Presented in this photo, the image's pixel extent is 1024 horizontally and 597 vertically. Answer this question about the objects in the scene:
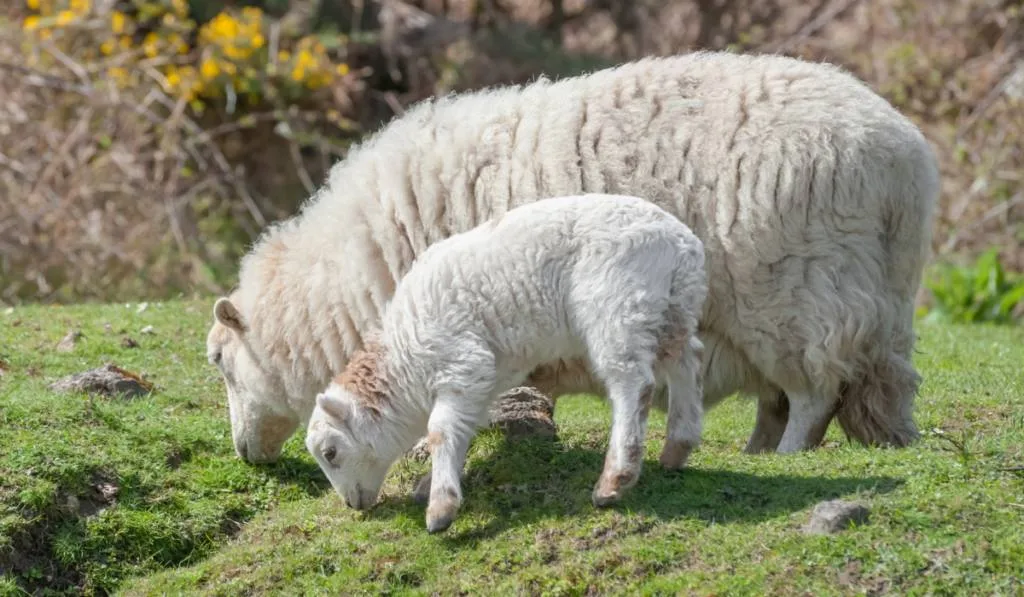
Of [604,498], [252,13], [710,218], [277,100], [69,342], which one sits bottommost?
[277,100]

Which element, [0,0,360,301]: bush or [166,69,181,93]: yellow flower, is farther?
[166,69,181,93]: yellow flower

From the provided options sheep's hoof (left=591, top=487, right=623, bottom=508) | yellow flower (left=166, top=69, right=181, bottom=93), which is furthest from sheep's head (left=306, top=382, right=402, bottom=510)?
yellow flower (left=166, top=69, right=181, bottom=93)

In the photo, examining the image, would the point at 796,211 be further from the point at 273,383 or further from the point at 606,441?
the point at 273,383

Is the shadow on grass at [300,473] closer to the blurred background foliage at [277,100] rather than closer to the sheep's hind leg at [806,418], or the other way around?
the sheep's hind leg at [806,418]

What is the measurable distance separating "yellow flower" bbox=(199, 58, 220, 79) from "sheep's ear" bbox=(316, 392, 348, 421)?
8.78m

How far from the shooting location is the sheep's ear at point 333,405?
5.43 metres

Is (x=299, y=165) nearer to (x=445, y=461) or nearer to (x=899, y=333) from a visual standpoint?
(x=899, y=333)

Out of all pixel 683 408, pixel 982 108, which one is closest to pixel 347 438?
pixel 683 408

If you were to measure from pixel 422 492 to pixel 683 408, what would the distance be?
1.21 m

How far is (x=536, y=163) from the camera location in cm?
616

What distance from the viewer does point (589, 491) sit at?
17.6 ft

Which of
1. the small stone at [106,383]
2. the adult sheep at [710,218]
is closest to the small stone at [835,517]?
the adult sheep at [710,218]

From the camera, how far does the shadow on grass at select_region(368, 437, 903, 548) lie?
16.6 feet

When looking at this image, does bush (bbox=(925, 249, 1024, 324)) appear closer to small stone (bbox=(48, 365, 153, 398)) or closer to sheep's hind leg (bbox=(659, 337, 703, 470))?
sheep's hind leg (bbox=(659, 337, 703, 470))
